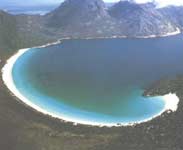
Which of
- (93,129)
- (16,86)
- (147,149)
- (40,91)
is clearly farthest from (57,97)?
(147,149)

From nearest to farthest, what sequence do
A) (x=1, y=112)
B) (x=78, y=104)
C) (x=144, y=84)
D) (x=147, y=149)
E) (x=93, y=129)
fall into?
(x=147, y=149) → (x=93, y=129) → (x=1, y=112) → (x=78, y=104) → (x=144, y=84)

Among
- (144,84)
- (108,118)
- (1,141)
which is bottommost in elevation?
(144,84)

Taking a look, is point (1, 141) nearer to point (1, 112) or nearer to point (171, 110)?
point (1, 112)

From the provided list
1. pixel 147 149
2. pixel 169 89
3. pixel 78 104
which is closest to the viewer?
pixel 147 149

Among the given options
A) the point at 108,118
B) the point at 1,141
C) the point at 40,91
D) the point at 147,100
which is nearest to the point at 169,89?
the point at 147,100

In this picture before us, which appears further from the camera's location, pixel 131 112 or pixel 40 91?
pixel 40 91

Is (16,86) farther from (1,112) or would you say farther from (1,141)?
(1,141)

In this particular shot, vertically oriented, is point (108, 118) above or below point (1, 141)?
below

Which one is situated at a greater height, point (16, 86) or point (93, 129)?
point (93, 129)

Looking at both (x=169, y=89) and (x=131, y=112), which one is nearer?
(x=131, y=112)
